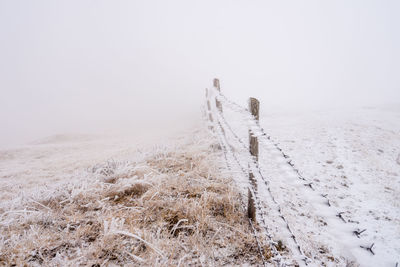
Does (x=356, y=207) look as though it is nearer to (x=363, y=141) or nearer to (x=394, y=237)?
(x=394, y=237)

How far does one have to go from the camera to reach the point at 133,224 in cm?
298

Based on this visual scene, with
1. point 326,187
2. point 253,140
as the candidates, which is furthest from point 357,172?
point 253,140

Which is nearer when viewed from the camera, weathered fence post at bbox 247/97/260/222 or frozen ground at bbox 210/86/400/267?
frozen ground at bbox 210/86/400/267

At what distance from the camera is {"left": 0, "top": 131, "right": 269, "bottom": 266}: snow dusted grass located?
2471 mm

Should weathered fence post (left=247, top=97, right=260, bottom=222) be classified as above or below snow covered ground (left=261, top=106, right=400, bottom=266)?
above

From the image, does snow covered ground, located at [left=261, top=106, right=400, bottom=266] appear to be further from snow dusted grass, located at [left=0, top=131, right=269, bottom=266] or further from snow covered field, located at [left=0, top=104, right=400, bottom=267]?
snow dusted grass, located at [left=0, top=131, right=269, bottom=266]

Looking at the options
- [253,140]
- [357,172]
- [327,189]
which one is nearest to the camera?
[253,140]

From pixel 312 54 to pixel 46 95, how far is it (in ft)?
360

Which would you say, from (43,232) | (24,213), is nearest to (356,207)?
(43,232)

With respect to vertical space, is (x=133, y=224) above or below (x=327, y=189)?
above

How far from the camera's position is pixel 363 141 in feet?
24.2

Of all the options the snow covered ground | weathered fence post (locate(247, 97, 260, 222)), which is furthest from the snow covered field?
weathered fence post (locate(247, 97, 260, 222))

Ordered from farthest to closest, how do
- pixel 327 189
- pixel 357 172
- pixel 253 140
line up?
pixel 357 172, pixel 327 189, pixel 253 140

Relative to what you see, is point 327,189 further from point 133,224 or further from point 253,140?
point 133,224
